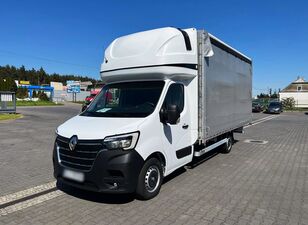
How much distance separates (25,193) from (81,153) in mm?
1743

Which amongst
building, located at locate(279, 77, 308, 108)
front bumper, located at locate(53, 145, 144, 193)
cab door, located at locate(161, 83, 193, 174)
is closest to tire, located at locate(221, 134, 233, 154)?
cab door, located at locate(161, 83, 193, 174)

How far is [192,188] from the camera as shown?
18.8 feet

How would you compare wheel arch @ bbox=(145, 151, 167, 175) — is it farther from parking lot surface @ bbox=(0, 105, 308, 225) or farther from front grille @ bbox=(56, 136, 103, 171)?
front grille @ bbox=(56, 136, 103, 171)

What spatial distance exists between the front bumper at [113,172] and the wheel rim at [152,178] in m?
0.38

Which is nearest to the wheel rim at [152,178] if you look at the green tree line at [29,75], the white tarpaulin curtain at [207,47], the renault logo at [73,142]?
the renault logo at [73,142]

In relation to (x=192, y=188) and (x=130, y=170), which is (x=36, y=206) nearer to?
(x=130, y=170)

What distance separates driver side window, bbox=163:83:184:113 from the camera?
5492 mm

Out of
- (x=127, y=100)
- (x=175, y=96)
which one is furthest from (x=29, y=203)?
(x=175, y=96)

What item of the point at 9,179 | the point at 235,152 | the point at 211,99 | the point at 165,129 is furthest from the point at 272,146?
the point at 9,179

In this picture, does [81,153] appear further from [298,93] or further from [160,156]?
[298,93]

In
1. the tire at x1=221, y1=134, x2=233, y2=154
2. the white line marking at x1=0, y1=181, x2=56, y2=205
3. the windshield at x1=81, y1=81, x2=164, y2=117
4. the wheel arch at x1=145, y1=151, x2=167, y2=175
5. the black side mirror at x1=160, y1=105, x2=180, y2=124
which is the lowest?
the white line marking at x1=0, y1=181, x2=56, y2=205

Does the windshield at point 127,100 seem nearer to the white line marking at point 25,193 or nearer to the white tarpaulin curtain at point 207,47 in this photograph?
the white tarpaulin curtain at point 207,47

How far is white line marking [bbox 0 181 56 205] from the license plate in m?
1.09

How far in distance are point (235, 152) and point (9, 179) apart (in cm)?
688
